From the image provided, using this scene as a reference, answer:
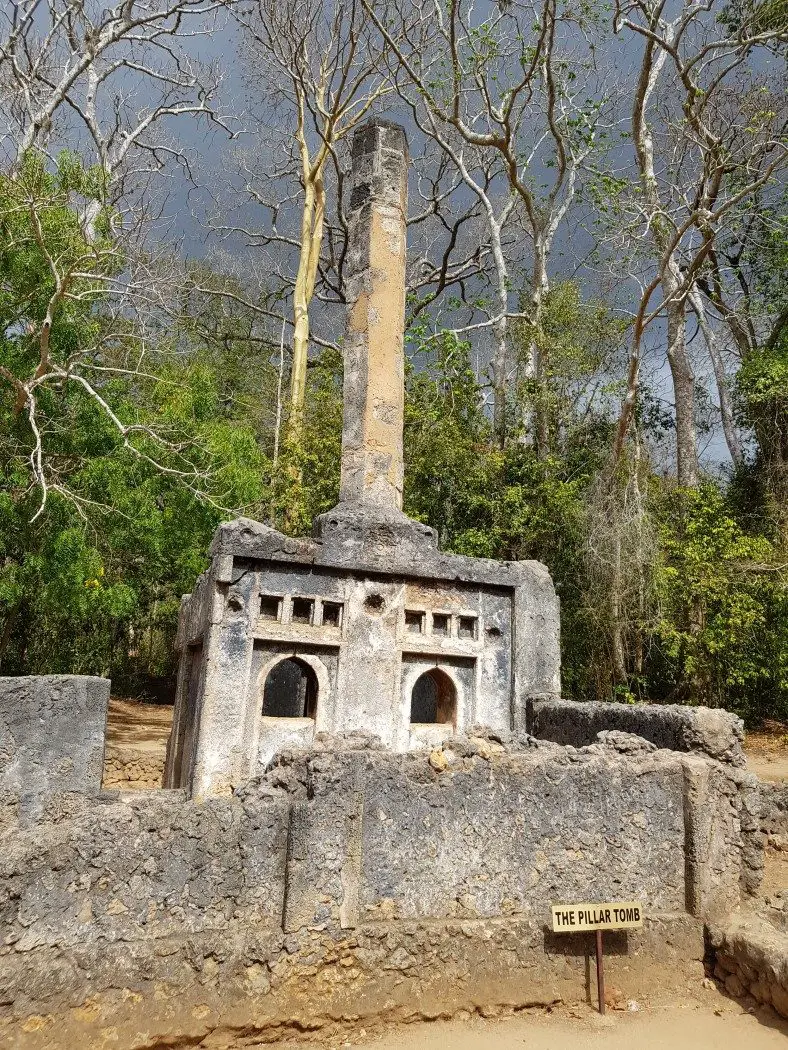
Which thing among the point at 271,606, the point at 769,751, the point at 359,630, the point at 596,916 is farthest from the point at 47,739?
the point at 769,751

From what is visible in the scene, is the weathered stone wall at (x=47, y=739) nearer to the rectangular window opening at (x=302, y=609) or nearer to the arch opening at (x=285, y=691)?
the rectangular window opening at (x=302, y=609)

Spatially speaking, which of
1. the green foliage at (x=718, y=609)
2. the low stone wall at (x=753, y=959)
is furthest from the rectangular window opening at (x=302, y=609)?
the green foliage at (x=718, y=609)

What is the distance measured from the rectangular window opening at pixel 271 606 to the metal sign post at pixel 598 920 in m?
3.94

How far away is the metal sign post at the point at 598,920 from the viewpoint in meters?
4.85

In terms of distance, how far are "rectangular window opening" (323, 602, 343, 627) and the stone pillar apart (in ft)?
4.79

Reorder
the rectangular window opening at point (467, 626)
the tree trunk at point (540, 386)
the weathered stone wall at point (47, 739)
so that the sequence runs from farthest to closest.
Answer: the tree trunk at point (540, 386)
the rectangular window opening at point (467, 626)
the weathered stone wall at point (47, 739)

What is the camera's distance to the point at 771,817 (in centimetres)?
915

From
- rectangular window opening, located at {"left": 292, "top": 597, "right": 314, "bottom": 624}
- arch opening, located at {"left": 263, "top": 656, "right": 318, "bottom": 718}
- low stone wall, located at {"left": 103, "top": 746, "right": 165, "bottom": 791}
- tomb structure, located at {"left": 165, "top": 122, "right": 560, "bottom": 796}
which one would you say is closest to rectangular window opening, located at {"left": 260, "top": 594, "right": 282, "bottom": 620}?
tomb structure, located at {"left": 165, "top": 122, "right": 560, "bottom": 796}

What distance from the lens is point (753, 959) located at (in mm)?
4984

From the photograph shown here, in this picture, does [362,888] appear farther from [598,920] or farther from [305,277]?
[305,277]

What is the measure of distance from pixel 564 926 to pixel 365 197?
849 cm

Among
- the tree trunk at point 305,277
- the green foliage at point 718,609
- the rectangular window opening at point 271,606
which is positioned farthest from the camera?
the tree trunk at point 305,277

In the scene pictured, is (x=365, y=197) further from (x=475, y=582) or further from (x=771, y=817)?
(x=771, y=817)

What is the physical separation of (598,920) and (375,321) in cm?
709
